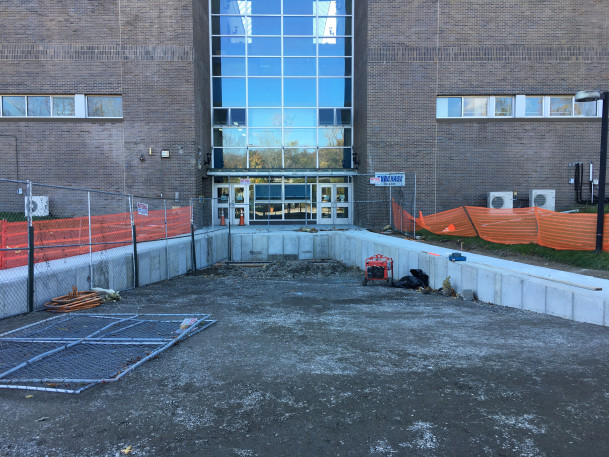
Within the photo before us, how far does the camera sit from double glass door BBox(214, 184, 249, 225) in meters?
23.6

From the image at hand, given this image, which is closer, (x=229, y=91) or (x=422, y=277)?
(x=422, y=277)

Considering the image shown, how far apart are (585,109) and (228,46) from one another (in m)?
17.8

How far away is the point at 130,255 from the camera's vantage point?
11227 millimetres

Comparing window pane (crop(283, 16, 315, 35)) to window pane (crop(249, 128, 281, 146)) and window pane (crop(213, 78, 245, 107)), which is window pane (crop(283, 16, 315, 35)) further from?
window pane (crop(249, 128, 281, 146))

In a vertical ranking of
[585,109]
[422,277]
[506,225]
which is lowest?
[422,277]

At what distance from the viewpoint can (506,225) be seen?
13141 mm

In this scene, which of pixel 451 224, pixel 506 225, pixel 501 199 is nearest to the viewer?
pixel 506 225

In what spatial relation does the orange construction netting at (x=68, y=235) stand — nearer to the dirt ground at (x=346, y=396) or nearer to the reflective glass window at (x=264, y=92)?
the dirt ground at (x=346, y=396)

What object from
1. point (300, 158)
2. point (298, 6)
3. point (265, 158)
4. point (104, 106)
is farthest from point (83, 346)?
point (298, 6)

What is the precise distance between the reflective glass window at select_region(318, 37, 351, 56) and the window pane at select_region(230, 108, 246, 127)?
17.3ft

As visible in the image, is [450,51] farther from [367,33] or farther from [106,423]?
[106,423]

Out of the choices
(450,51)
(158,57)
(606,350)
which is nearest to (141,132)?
(158,57)

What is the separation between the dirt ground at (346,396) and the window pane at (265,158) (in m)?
16.8

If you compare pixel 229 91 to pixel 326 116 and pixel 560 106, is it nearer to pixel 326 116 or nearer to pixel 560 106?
pixel 326 116
